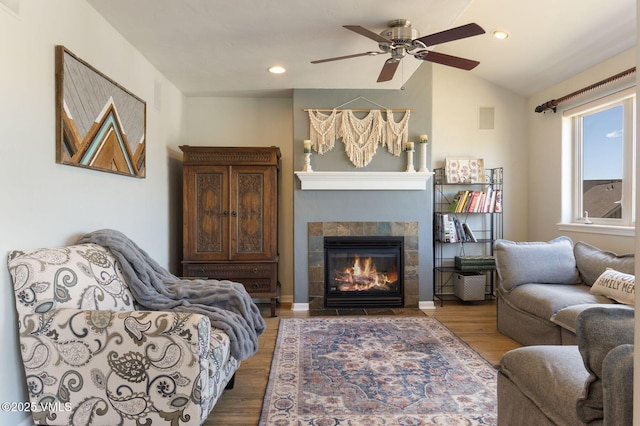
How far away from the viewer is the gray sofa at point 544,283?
9.08ft

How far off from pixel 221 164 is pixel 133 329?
2.55 metres

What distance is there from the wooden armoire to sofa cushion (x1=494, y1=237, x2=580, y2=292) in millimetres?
2256

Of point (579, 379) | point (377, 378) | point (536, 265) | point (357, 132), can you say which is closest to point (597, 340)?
point (579, 379)

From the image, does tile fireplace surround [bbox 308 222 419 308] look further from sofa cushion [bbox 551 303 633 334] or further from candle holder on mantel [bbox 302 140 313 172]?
sofa cushion [bbox 551 303 633 334]

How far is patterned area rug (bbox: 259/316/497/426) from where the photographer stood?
204 cm

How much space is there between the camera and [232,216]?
3.97m

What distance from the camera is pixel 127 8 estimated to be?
2453mm

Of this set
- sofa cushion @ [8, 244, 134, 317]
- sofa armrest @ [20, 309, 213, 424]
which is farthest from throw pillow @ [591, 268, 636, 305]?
sofa cushion @ [8, 244, 134, 317]

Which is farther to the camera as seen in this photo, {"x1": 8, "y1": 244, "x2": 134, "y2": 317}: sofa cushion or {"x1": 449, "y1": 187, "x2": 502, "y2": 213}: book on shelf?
{"x1": 449, "y1": 187, "x2": 502, "y2": 213}: book on shelf

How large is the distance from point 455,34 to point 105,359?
8.46ft

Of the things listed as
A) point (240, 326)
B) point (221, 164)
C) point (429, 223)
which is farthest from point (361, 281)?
point (240, 326)

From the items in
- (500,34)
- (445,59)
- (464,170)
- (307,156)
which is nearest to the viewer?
(445,59)

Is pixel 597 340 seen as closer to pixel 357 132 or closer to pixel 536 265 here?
pixel 536 265

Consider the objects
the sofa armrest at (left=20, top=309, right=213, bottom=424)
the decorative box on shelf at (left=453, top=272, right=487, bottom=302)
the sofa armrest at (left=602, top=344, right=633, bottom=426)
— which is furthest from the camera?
the decorative box on shelf at (left=453, top=272, right=487, bottom=302)
